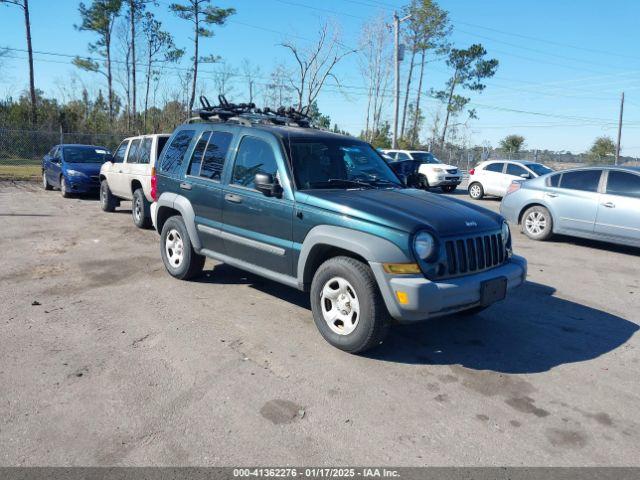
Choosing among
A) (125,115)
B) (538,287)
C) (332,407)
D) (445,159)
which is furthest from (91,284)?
(125,115)

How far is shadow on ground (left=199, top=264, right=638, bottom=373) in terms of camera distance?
430cm

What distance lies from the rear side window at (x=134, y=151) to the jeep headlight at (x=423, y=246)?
26.7ft

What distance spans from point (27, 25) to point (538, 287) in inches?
1539

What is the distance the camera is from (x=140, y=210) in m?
9.97

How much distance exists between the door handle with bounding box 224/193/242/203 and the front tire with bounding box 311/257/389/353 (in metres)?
1.30

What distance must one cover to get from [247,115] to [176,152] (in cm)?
109

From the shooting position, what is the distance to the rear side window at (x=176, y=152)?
6.23 metres

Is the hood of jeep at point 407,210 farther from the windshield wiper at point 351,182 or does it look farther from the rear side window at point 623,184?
the rear side window at point 623,184

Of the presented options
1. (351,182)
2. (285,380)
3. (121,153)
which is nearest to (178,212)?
(351,182)

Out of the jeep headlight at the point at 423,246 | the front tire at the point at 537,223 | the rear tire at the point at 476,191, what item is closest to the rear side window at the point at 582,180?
the front tire at the point at 537,223

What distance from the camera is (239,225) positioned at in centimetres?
526

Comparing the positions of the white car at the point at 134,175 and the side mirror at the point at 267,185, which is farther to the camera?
the white car at the point at 134,175

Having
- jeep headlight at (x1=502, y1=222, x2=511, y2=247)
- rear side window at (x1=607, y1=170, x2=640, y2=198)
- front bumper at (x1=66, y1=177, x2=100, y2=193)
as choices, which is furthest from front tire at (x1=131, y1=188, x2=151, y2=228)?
rear side window at (x1=607, y1=170, x2=640, y2=198)

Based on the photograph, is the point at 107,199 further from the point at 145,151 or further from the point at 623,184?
the point at 623,184
